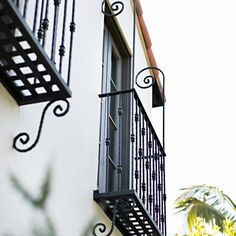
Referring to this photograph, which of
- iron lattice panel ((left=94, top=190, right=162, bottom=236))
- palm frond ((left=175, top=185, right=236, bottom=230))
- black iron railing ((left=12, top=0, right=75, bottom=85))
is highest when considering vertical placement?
palm frond ((left=175, top=185, right=236, bottom=230))

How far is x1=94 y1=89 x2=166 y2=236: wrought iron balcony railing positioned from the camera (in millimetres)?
5371

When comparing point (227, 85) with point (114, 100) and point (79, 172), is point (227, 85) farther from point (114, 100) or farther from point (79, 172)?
point (79, 172)

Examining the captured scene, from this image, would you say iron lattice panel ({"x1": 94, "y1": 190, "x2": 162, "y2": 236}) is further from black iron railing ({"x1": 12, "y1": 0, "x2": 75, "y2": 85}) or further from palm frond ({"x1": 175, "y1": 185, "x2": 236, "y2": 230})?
palm frond ({"x1": 175, "y1": 185, "x2": 236, "y2": 230})

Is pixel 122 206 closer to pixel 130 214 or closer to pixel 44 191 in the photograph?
pixel 130 214

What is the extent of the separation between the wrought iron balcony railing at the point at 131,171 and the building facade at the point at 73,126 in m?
0.01

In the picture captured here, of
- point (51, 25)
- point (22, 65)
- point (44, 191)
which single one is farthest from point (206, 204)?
point (44, 191)

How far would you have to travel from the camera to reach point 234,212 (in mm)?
11906

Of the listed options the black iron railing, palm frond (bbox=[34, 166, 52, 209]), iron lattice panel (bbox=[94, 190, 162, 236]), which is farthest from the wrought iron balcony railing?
palm frond (bbox=[34, 166, 52, 209])

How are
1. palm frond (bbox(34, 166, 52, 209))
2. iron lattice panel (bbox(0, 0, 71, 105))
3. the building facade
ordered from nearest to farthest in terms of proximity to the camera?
palm frond (bbox(34, 166, 52, 209)) → iron lattice panel (bbox(0, 0, 71, 105)) → the building facade

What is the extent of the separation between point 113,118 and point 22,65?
10.2 feet

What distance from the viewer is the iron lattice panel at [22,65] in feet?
10.6

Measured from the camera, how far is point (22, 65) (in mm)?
3586

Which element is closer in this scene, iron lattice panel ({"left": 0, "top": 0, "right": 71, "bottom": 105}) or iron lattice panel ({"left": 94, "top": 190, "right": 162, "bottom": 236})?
iron lattice panel ({"left": 0, "top": 0, "right": 71, "bottom": 105})

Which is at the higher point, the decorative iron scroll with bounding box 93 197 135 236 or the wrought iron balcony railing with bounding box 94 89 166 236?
the wrought iron balcony railing with bounding box 94 89 166 236
